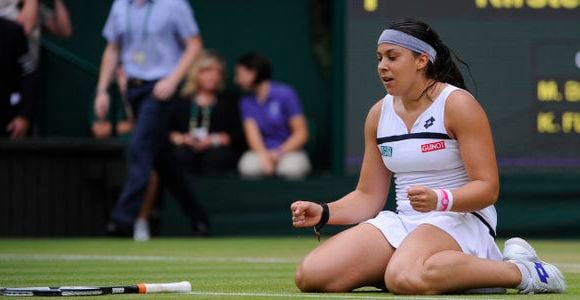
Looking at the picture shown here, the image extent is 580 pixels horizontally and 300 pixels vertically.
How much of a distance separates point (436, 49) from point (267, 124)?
24.4ft

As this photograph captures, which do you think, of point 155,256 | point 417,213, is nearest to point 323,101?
point 155,256

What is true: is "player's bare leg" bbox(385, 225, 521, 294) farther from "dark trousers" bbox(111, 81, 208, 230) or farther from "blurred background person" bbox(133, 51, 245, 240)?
"blurred background person" bbox(133, 51, 245, 240)

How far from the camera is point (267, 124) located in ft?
45.6

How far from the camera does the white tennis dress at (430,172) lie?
20.9 ft

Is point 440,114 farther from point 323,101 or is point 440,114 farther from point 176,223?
point 323,101

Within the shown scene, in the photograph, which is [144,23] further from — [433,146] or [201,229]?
[433,146]

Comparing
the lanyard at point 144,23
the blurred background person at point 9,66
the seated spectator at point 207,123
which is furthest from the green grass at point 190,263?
the lanyard at point 144,23

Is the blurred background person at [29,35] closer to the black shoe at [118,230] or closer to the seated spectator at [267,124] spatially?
the black shoe at [118,230]

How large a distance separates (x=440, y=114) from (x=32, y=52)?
26.3 feet

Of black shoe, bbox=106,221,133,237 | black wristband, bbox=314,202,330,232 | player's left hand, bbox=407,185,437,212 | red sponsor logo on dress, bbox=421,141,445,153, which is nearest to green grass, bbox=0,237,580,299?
black shoe, bbox=106,221,133,237

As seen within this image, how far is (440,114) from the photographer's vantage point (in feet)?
21.0

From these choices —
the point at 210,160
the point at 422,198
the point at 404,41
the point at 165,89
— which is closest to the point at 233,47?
the point at 210,160

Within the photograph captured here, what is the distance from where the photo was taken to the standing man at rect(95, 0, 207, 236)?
12297 millimetres

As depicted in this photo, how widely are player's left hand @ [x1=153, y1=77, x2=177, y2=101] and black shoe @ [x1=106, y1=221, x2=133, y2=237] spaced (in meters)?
1.16
